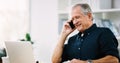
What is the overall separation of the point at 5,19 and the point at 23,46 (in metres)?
2.08

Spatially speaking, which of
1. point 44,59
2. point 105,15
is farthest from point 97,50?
point 44,59

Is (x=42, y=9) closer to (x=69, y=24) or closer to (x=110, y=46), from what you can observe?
(x=69, y=24)

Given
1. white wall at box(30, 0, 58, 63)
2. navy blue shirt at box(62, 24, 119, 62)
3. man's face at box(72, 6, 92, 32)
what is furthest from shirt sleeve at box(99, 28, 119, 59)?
white wall at box(30, 0, 58, 63)

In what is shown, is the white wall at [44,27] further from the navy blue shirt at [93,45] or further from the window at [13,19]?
the navy blue shirt at [93,45]

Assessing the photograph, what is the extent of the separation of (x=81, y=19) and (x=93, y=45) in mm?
304

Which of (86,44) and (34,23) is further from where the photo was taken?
(34,23)

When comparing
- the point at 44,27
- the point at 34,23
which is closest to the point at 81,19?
the point at 44,27

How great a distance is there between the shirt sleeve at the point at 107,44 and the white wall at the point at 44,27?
2.00 meters

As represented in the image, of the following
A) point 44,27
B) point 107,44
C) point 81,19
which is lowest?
point 44,27

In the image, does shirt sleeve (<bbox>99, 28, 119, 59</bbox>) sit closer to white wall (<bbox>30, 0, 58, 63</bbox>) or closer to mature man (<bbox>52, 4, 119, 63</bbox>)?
mature man (<bbox>52, 4, 119, 63</bbox>)

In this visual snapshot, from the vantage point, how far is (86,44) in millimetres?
2139

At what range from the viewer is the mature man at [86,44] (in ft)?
6.49

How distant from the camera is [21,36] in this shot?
4113 mm

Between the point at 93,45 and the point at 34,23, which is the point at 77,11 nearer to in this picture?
the point at 93,45
